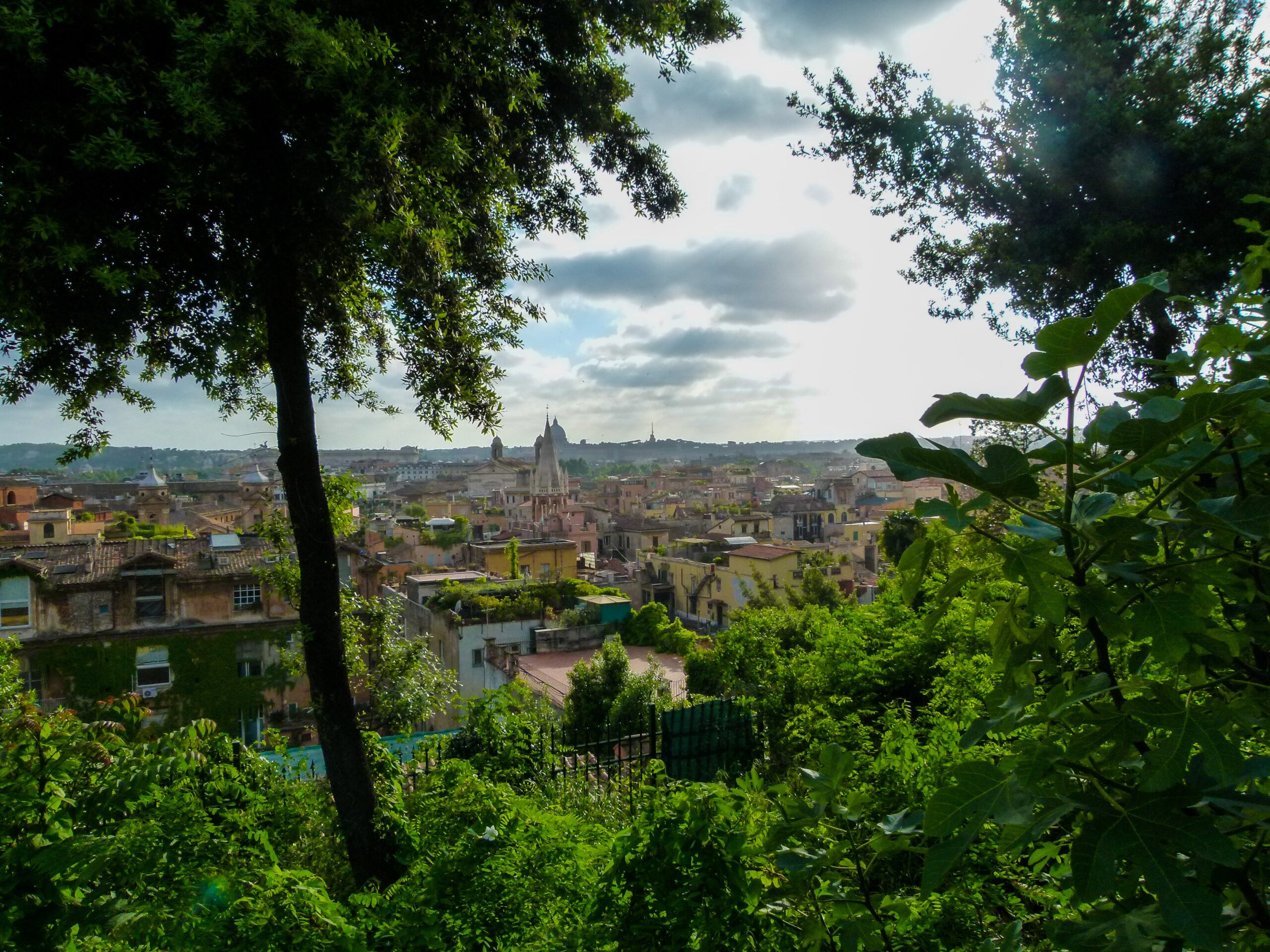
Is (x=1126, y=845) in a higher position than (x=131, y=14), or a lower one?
lower

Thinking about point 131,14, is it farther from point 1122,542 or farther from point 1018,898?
point 1018,898

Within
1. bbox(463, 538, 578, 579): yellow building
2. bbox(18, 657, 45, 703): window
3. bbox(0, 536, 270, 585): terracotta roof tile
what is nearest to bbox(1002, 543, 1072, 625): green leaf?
bbox(0, 536, 270, 585): terracotta roof tile

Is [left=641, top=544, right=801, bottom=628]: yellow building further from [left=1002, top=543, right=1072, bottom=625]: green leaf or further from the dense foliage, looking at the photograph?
[left=1002, top=543, right=1072, bottom=625]: green leaf

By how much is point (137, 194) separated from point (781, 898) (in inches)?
126

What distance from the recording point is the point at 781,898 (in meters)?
1.34

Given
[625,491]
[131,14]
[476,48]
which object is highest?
[476,48]

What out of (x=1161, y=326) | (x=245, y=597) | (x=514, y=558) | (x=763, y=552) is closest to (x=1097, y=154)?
(x=1161, y=326)

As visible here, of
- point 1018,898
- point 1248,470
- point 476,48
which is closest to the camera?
point 1248,470

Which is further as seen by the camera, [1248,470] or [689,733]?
[689,733]

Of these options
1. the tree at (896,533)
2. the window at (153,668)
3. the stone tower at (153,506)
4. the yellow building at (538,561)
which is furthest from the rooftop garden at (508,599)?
the stone tower at (153,506)

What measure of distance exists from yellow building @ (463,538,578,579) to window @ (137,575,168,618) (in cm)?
1742

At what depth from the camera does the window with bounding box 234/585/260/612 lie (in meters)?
15.7

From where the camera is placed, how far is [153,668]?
594 inches

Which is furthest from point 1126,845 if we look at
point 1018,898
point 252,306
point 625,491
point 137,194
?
point 625,491
